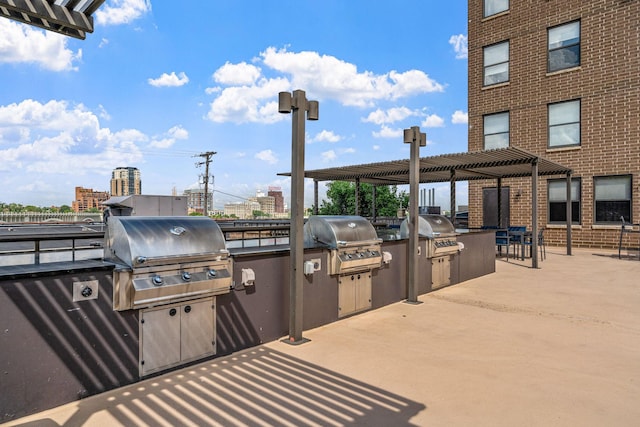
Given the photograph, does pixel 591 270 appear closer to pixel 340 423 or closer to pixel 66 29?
pixel 340 423

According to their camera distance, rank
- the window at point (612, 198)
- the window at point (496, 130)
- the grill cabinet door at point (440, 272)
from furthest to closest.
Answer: the window at point (496, 130), the window at point (612, 198), the grill cabinet door at point (440, 272)

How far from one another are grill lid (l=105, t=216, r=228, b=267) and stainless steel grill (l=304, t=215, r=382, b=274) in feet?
5.29

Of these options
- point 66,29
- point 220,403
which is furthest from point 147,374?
point 66,29

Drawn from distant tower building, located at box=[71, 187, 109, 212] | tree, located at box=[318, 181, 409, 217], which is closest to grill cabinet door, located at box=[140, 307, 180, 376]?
tree, located at box=[318, 181, 409, 217]

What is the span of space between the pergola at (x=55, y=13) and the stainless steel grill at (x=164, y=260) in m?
1.51

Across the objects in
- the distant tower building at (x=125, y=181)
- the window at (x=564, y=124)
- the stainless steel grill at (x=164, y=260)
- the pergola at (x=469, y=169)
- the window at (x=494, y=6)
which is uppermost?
the window at (x=494, y=6)

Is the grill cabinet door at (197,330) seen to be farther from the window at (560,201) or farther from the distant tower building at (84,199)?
the distant tower building at (84,199)

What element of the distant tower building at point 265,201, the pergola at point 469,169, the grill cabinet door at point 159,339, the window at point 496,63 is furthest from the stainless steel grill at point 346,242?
the distant tower building at point 265,201

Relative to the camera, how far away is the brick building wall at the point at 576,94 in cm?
1347

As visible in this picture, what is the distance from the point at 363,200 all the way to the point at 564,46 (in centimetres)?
1255

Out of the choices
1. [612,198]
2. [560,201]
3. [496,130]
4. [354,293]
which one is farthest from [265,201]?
[354,293]

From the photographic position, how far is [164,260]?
3.15 m

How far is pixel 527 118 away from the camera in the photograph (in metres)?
15.8

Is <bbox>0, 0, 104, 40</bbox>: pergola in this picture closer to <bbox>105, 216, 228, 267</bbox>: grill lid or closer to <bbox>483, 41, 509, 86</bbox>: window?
<bbox>105, 216, 228, 267</bbox>: grill lid
